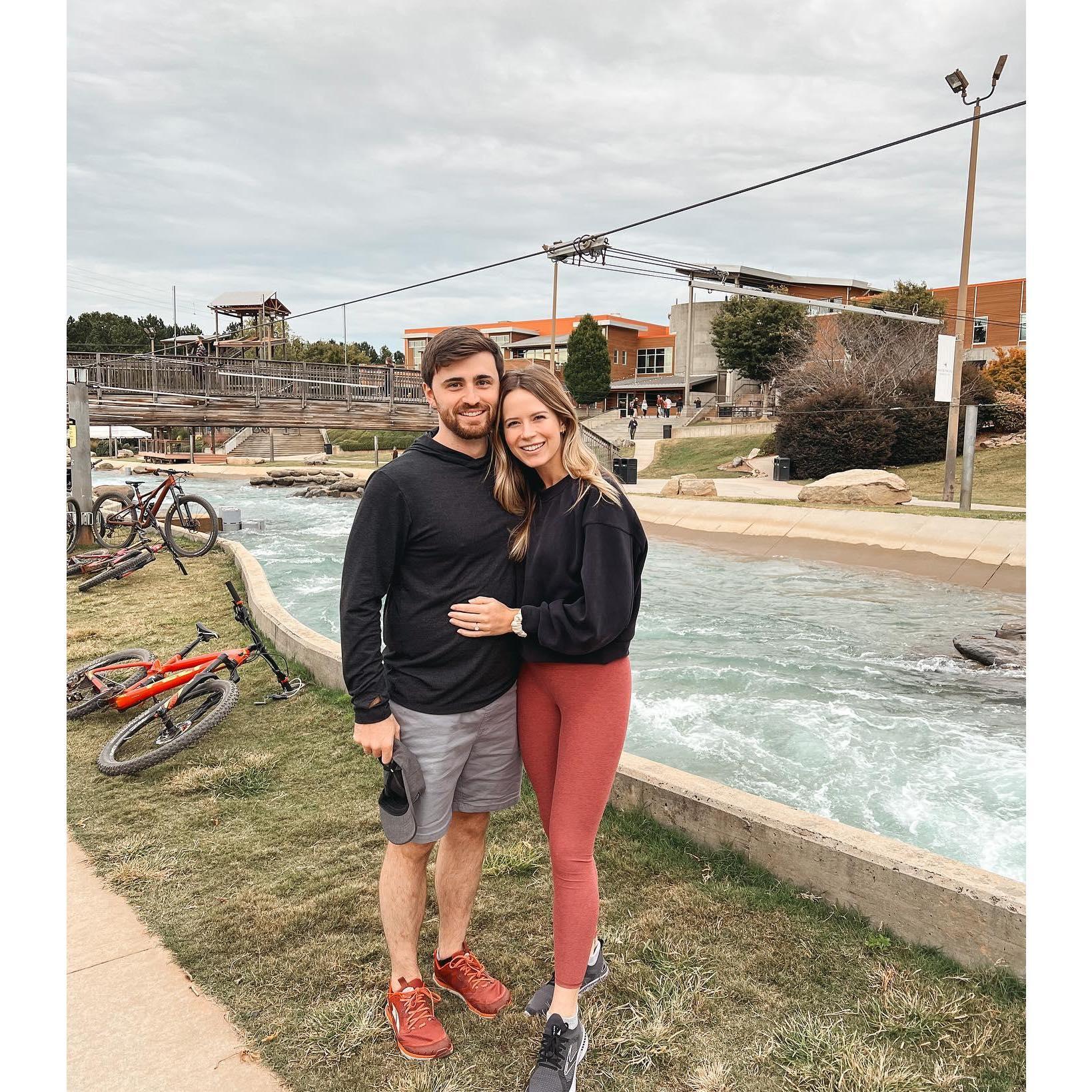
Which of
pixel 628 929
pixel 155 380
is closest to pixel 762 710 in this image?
pixel 628 929

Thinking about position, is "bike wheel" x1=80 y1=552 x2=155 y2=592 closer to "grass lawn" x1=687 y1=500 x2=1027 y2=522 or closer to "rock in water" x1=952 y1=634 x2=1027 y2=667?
"rock in water" x1=952 y1=634 x2=1027 y2=667

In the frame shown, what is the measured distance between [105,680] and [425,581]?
5039 millimetres

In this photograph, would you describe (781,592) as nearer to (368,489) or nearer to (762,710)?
(762,710)

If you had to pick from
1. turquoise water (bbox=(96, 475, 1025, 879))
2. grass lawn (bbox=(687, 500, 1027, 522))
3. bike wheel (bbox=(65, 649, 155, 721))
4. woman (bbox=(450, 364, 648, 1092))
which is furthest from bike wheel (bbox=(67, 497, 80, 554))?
woman (bbox=(450, 364, 648, 1092))

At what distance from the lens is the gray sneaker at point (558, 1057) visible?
2.53 m

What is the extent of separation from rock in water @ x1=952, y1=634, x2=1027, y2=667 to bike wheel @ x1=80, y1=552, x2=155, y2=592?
35.4ft

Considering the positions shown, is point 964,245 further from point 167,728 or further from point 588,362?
point 588,362

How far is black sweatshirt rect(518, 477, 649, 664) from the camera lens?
8.28 ft

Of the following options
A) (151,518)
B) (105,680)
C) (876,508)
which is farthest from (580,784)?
(876,508)

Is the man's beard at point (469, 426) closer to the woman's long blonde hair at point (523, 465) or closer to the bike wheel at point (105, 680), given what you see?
the woman's long blonde hair at point (523, 465)

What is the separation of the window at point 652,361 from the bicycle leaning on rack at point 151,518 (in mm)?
55872

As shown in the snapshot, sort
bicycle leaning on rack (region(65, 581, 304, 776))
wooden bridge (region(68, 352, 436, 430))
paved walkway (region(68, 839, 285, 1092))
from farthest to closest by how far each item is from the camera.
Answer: wooden bridge (region(68, 352, 436, 430))
bicycle leaning on rack (region(65, 581, 304, 776))
paved walkway (region(68, 839, 285, 1092))

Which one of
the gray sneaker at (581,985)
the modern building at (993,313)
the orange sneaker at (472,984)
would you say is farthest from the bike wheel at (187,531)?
the modern building at (993,313)

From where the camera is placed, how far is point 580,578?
104 inches
